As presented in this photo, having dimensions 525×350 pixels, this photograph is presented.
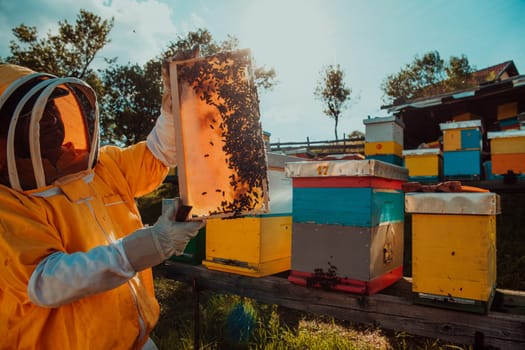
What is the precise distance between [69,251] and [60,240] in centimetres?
11

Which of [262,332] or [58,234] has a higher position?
[58,234]

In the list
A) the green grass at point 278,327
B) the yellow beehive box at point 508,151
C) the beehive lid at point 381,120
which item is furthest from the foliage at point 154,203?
the yellow beehive box at point 508,151

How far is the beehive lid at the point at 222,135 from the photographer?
67.5 inches

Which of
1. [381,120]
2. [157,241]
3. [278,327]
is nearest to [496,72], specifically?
[381,120]

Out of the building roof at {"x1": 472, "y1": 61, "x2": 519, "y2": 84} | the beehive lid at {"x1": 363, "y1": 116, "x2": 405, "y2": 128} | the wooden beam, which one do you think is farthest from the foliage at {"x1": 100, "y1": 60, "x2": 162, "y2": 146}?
the building roof at {"x1": 472, "y1": 61, "x2": 519, "y2": 84}

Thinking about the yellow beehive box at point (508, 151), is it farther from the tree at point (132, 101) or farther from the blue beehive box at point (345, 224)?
the tree at point (132, 101)

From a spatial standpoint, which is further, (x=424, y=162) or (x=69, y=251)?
(x=424, y=162)

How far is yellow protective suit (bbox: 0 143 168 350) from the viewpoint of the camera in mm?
1243

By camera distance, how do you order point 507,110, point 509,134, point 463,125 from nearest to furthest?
point 509,134
point 463,125
point 507,110

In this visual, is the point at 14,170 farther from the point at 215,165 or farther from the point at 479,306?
the point at 479,306

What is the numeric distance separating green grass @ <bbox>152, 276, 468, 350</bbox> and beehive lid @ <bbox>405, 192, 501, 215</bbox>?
88.1 inches

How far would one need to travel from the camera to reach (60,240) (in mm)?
1400

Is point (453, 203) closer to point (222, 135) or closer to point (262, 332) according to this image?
point (222, 135)

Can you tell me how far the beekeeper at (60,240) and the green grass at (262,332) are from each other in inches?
102
